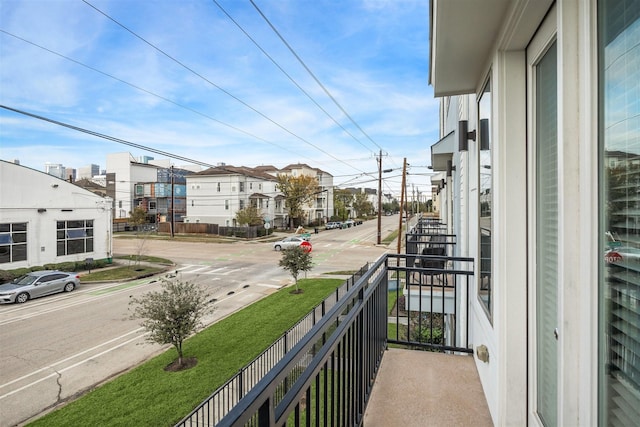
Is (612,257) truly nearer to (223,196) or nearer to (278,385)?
(278,385)

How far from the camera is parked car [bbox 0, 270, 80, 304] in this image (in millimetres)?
12031

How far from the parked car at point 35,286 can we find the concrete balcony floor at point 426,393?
14.8m

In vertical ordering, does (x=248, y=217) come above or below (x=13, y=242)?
above

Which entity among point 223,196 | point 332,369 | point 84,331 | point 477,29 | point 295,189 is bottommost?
point 84,331

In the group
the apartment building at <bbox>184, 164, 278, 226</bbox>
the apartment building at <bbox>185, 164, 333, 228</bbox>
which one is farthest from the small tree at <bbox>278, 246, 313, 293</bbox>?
the apartment building at <bbox>184, 164, 278, 226</bbox>

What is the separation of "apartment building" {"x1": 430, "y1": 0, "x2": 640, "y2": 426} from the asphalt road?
7.39 meters

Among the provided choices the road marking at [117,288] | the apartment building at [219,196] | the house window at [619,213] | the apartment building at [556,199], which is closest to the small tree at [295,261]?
the road marking at [117,288]

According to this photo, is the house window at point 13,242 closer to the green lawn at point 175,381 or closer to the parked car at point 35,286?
the parked car at point 35,286

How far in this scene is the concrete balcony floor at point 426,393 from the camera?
2137mm

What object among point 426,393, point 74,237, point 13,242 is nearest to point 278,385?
point 426,393

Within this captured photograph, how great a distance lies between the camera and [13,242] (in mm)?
16531

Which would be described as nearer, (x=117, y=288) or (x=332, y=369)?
(x=332, y=369)

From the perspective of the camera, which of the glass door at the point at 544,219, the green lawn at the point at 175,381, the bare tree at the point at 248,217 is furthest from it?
the bare tree at the point at 248,217

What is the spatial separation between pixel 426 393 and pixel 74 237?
2211 cm
